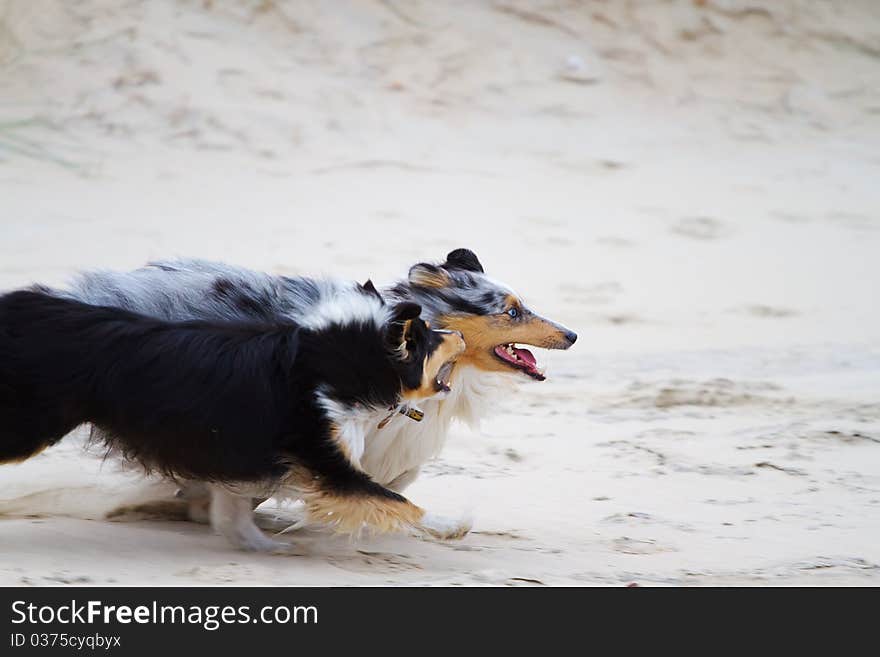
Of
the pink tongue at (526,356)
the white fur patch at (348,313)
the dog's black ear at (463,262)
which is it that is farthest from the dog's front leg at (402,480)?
the white fur patch at (348,313)

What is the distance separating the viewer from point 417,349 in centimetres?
546

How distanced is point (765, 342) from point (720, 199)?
10.8 feet

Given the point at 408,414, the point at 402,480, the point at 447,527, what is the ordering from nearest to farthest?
1. the point at 408,414
2. the point at 447,527
3. the point at 402,480

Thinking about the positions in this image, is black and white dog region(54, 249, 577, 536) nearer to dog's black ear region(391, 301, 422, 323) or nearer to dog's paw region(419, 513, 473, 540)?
dog's paw region(419, 513, 473, 540)

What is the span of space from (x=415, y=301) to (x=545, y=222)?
6521 millimetres

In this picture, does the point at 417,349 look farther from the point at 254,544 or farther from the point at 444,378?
the point at 254,544

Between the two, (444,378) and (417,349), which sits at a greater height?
(417,349)

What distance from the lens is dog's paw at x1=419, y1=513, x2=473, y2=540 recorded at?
19.6 ft

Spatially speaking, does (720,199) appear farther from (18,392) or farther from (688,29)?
(18,392)

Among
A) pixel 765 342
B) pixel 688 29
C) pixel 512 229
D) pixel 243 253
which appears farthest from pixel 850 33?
pixel 243 253

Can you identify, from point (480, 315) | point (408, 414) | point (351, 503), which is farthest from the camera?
point (480, 315)

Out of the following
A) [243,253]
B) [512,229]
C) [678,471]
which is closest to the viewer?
[678,471]

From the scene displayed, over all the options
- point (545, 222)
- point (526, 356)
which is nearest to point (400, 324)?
point (526, 356)

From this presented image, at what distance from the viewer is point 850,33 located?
637 inches
